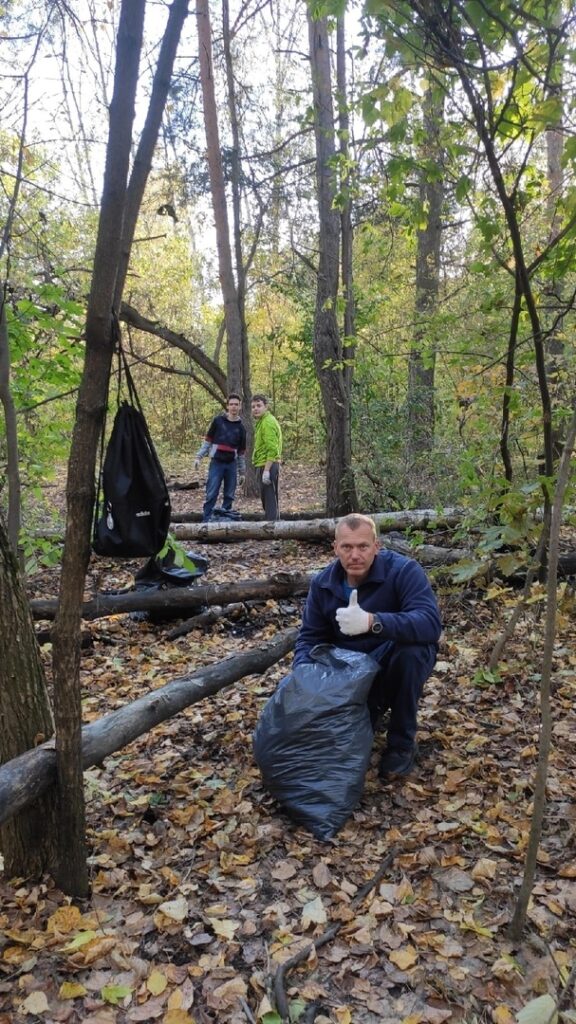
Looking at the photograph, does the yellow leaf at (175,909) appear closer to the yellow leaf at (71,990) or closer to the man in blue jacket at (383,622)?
the yellow leaf at (71,990)

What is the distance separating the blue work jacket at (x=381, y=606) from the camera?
9.52ft

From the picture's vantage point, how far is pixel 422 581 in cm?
307

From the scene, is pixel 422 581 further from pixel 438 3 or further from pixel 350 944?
pixel 438 3

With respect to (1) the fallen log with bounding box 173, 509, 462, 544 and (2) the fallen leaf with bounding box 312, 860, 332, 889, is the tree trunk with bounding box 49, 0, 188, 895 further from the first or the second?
(1) the fallen log with bounding box 173, 509, 462, 544

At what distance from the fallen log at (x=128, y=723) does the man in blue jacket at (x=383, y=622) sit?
64cm

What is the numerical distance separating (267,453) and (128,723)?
18.5 feet

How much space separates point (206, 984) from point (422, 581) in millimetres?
1814

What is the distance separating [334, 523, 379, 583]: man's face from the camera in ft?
9.92

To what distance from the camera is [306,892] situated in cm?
235

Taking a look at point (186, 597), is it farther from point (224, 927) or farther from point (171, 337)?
point (171, 337)

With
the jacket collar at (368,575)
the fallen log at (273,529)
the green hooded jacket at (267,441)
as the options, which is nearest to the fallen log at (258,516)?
the green hooded jacket at (267,441)

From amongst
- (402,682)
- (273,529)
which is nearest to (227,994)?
(402,682)

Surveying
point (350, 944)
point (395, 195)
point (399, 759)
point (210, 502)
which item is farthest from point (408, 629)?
point (210, 502)

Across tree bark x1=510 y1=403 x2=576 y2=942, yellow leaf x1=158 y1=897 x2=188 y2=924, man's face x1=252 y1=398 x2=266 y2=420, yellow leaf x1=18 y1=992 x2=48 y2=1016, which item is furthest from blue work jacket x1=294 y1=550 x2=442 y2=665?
man's face x1=252 y1=398 x2=266 y2=420
